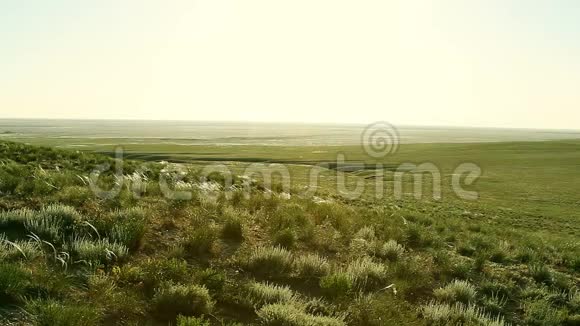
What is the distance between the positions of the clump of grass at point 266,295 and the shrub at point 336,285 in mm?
705

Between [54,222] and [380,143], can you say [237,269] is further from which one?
[380,143]

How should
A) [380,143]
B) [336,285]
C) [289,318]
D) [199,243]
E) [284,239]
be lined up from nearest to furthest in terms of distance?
[289,318] < [336,285] < [199,243] < [284,239] < [380,143]

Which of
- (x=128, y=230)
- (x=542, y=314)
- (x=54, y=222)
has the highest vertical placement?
(x=54, y=222)

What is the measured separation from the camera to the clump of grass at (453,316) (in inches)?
245

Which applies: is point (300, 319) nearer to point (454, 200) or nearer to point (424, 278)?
point (424, 278)

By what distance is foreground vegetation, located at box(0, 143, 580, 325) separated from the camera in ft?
17.1

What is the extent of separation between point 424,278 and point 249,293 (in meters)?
3.80

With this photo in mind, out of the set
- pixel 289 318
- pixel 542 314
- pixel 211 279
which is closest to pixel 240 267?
pixel 211 279

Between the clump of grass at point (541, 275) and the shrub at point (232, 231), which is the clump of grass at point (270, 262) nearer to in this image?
the shrub at point (232, 231)

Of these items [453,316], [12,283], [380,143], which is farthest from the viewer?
[380,143]

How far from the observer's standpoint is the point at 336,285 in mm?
6586

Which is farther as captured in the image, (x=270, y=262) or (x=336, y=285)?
(x=270, y=262)

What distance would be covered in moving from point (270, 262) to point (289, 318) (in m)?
2.22

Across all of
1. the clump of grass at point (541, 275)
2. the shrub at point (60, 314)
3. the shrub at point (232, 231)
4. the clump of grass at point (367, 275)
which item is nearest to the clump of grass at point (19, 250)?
the shrub at point (60, 314)
